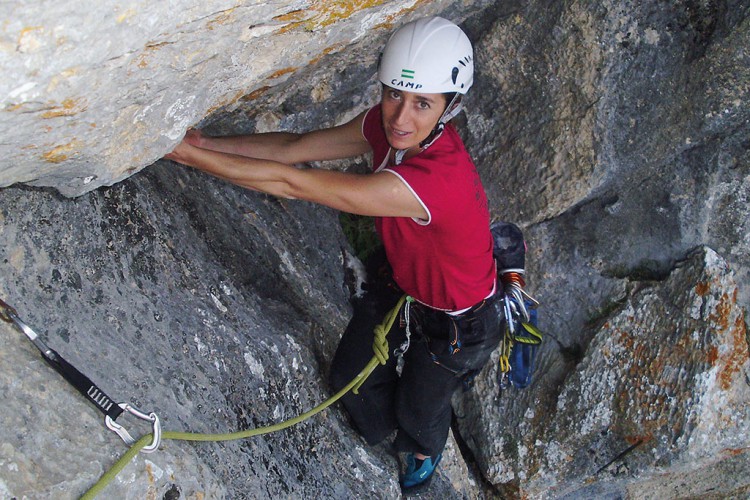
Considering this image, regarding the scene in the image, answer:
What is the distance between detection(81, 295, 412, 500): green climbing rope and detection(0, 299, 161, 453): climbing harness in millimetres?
33

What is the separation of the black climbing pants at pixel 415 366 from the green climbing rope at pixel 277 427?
0.09m

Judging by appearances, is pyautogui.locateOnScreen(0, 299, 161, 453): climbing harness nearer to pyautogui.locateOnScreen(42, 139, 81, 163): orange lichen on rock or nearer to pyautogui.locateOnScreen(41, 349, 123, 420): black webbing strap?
pyautogui.locateOnScreen(41, 349, 123, 420): black webbing strap

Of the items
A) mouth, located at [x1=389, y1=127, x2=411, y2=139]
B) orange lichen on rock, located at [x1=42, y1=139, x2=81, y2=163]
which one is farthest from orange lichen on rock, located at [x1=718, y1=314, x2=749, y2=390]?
orange lichen on rock, located at [x1=42, y1=139, x2=81, y2=163]

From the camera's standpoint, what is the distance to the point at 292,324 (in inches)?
135

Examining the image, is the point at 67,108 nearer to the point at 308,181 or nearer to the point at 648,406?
the point at 308,181

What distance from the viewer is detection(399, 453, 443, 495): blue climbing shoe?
12.3 ft

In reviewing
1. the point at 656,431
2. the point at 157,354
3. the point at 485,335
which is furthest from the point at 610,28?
the point at 157,354

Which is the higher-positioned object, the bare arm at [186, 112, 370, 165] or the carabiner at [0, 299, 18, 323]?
the carabiner at [0, 299, 18, 323]

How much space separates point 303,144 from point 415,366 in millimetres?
1140

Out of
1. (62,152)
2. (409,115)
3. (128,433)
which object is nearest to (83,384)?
(128,433)

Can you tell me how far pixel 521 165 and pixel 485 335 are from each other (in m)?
0.94

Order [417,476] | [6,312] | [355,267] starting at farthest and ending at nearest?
[355,267]
[417,476]
[6,312]

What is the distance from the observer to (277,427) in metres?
2.92

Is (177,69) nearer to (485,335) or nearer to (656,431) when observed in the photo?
(485,335)
